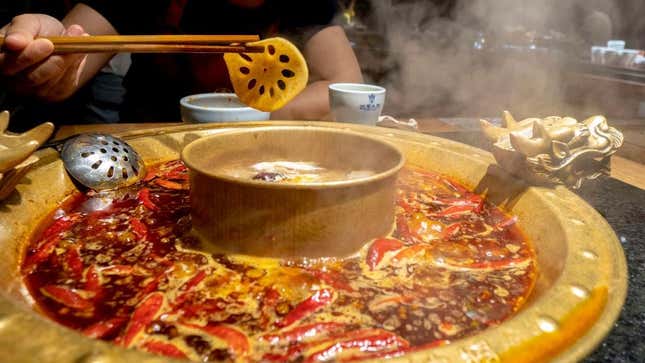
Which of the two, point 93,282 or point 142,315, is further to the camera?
point 93,282

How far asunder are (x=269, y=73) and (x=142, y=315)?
3.83ft

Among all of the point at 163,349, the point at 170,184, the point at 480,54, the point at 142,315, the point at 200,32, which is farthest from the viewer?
the point at 480,54

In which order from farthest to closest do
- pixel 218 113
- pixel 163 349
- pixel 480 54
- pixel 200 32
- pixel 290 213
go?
pixel 480 54
pixel 200 32
pixel 218 113
pixel 290 213
pixel 163 349

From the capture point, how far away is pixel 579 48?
26.5ft

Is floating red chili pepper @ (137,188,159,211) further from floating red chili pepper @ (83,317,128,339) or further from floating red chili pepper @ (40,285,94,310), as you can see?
floating red chili pepper @ (83,317,128,339)

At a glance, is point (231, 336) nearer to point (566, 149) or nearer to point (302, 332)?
point (302, 332)

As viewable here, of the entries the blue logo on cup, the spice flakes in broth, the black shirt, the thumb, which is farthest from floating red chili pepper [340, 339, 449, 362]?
the black shirt

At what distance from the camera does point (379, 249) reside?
4.68ft

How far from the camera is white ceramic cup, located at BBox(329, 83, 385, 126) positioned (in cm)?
254

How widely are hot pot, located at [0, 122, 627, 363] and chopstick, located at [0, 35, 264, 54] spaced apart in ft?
1.51

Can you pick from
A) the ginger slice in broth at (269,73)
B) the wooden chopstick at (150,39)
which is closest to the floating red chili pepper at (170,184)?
the ginger slice in broth at (269,73)

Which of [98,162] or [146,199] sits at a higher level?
[98,162]

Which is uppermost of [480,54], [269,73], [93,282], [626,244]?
[269,73]

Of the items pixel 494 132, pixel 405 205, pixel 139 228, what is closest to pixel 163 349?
pixel 139 228
